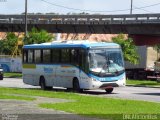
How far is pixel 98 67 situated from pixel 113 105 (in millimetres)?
10307

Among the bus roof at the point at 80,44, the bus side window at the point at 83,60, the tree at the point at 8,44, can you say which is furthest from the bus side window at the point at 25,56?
the tree at the point at 8,44

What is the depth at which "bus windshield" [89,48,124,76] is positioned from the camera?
99.2ft

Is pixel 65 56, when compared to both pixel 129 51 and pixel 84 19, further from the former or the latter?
pixel 84 19

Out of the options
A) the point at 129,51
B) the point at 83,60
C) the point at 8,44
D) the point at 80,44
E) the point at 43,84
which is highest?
the point at 80,44

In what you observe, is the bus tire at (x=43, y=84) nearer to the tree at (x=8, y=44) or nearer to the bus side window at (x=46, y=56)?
the bus side window at (x=46, y=56)

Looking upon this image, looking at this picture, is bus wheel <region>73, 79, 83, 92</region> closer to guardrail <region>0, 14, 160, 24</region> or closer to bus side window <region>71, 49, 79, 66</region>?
bus side window <region>71, 49, 79, 66</region>

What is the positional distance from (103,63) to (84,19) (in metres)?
43.4

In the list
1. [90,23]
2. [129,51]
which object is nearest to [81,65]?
[129,51]

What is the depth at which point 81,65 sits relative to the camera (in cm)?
3084

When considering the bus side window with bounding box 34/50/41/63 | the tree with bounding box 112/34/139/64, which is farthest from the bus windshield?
the tree with bounding box 112/34/139/64

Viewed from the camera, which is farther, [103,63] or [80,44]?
[80,44]

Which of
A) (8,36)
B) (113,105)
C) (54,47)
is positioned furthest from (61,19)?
(113,105)

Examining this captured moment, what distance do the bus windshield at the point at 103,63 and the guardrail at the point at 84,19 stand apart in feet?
112

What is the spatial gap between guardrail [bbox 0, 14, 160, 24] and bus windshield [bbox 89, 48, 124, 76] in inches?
1341
